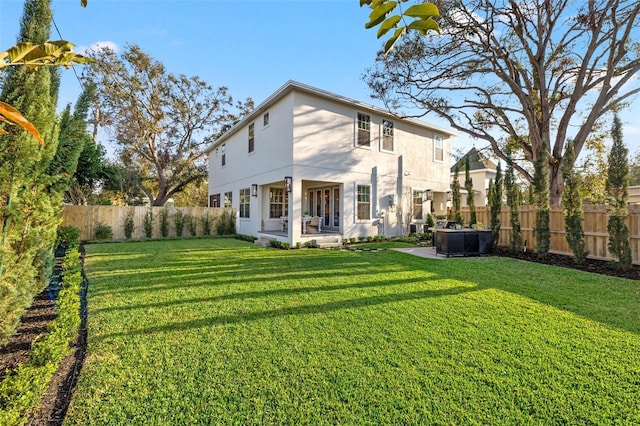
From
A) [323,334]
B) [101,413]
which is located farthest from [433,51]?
[101,413]

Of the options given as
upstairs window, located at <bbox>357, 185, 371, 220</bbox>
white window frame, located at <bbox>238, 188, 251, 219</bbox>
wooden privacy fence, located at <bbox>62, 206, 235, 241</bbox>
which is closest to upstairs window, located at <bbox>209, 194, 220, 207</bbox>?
wooden privacy fence, located at <bbox>62, 206, 235, 241</bbox>

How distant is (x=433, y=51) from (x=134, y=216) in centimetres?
1485

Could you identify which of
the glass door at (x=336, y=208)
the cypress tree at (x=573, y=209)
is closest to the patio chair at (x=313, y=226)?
the glass door at (x=336, y=208)

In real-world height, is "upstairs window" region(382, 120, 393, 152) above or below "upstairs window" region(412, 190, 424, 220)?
above

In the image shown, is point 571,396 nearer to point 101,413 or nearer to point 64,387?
point 101,413

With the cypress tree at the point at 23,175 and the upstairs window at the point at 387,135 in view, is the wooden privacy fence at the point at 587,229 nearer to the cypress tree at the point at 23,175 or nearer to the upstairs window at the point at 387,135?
the upstairs window at the point at 387,135

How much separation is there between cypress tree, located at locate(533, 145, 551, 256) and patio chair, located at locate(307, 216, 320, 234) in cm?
768

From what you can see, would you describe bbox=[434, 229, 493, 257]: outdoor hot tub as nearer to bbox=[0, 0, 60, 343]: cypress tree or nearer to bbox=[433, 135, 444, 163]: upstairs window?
bbox=[433, 135, 444, 163]: upstairs window

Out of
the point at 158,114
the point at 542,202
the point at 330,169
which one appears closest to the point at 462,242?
the point at 542,202

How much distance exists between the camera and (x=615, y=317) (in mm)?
4113

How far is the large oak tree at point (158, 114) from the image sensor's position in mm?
18734

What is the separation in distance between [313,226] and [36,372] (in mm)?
10801

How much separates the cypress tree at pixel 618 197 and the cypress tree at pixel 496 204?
125 inches

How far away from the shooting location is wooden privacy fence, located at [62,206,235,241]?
1292cm
